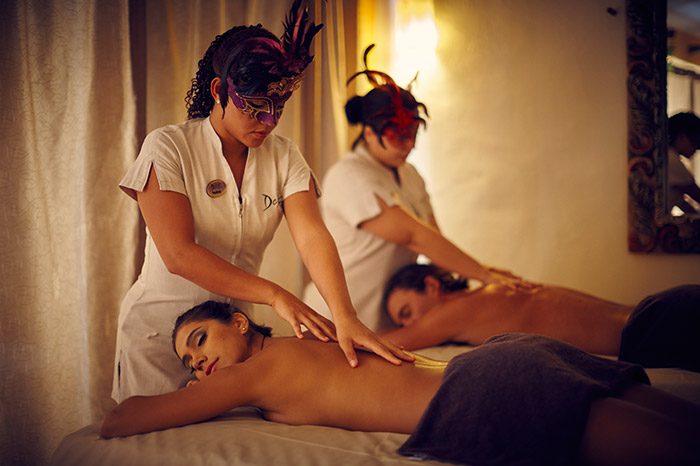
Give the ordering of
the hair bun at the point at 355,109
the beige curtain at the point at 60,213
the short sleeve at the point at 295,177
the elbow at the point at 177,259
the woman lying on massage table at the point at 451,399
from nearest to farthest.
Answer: the woman lying on massage table at the point at 451,399, the elbow at the point at 177,259, the beige curtain at the point at 60,213, the short sleeve at the point at 295,177, the hair bun at the point at 355,109

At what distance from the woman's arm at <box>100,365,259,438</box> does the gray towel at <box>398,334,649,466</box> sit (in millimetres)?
381

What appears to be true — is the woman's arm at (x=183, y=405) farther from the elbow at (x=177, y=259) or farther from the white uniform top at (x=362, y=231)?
the white uniform top at (x=362, y=231)

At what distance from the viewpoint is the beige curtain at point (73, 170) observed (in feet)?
5.19

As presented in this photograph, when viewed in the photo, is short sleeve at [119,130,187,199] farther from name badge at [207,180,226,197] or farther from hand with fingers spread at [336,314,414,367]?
hand with fingers spread at [336,314,414,367]

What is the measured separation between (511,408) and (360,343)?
42cm

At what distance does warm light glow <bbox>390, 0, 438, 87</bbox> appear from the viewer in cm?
338

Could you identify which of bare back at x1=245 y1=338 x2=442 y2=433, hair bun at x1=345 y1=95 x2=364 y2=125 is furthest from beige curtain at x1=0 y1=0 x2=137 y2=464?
hair bun at x1=345 y1=95 x2=364 y2=125

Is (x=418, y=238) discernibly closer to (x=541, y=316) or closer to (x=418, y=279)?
(x=418, y=279)

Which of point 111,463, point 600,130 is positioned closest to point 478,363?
point 111,463

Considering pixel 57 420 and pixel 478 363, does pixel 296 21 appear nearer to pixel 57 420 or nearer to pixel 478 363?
pixel 478 363

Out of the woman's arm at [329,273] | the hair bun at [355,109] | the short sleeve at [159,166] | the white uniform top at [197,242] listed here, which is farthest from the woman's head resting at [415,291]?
the short sleeve at [159,166]

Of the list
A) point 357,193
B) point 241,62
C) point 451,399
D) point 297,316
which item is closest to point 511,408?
point 451,399

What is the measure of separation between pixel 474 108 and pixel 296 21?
204 cm

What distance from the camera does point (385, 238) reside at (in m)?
2.44
